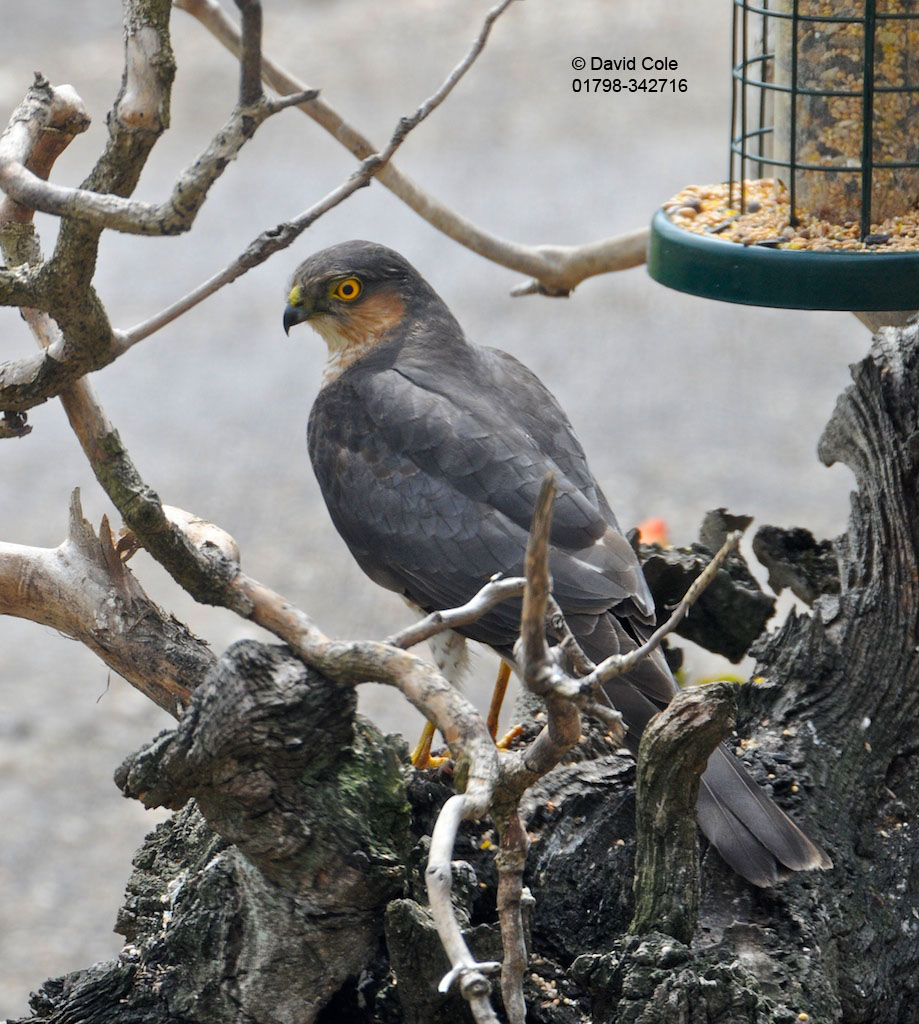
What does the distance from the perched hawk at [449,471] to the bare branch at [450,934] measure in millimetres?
1114

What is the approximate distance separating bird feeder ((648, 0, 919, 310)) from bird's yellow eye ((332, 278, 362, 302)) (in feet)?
2.71

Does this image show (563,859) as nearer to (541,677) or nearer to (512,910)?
(512,910)

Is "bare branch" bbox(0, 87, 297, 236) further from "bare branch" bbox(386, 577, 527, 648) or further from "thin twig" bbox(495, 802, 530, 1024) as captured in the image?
"thin twig" bbox(495, 802, 530, 1024)

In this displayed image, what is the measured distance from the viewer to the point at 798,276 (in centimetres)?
285

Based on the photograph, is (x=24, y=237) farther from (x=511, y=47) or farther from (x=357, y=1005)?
(x=511, y=47)

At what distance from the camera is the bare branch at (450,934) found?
4.75ft

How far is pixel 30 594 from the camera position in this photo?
8.43 feet

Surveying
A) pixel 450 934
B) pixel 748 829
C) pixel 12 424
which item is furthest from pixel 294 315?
pixel 450 934

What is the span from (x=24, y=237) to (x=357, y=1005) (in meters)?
1.55

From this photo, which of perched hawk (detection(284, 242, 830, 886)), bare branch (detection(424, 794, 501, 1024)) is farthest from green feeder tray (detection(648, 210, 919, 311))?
Result: bare branch (detection(424, 794, 501, 1024))

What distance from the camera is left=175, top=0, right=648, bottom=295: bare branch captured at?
354cm

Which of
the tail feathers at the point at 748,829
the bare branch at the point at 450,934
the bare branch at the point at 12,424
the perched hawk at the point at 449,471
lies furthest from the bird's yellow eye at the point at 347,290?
the bare branch at the point at 450,934

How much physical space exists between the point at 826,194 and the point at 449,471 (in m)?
1.18

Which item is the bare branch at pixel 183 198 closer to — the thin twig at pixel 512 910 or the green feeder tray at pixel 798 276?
the thin twig at pixel 512 910
